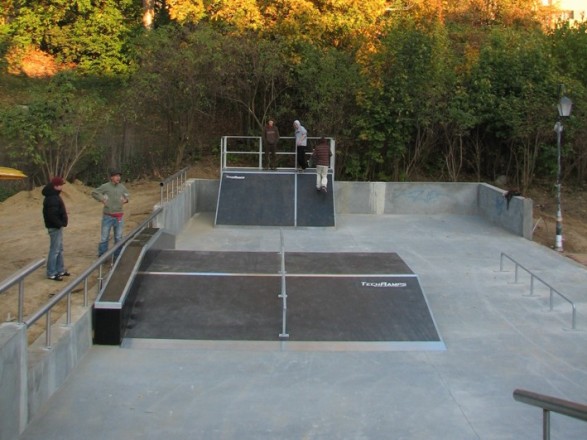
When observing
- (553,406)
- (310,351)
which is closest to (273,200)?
(310,351)

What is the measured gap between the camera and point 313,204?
18891mm

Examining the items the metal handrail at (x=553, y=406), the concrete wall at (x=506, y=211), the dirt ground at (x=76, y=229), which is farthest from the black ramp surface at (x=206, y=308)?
the concrete wall at (x=506, y=211)

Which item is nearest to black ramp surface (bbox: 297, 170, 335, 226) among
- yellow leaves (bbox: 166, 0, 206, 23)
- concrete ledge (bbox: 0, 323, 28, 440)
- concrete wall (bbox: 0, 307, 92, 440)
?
yellow leaves (bbox: 166, 0, 206, 23)

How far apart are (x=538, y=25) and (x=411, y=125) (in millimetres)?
12730

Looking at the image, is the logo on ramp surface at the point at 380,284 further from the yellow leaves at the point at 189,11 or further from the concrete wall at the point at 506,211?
the yellow leaves at the point at 189,11

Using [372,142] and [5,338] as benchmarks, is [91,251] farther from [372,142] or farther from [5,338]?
[372,142]

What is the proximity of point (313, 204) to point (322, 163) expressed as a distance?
1.18m

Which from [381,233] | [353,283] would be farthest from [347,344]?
[381,233]

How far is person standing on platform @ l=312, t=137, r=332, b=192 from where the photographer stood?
18.6 m

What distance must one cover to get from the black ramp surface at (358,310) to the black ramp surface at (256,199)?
8.31 metres

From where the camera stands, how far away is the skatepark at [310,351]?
6.38m

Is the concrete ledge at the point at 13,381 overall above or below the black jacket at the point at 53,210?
below

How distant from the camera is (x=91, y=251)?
1341cm

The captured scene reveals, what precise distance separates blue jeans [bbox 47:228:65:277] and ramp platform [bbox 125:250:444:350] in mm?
1387
